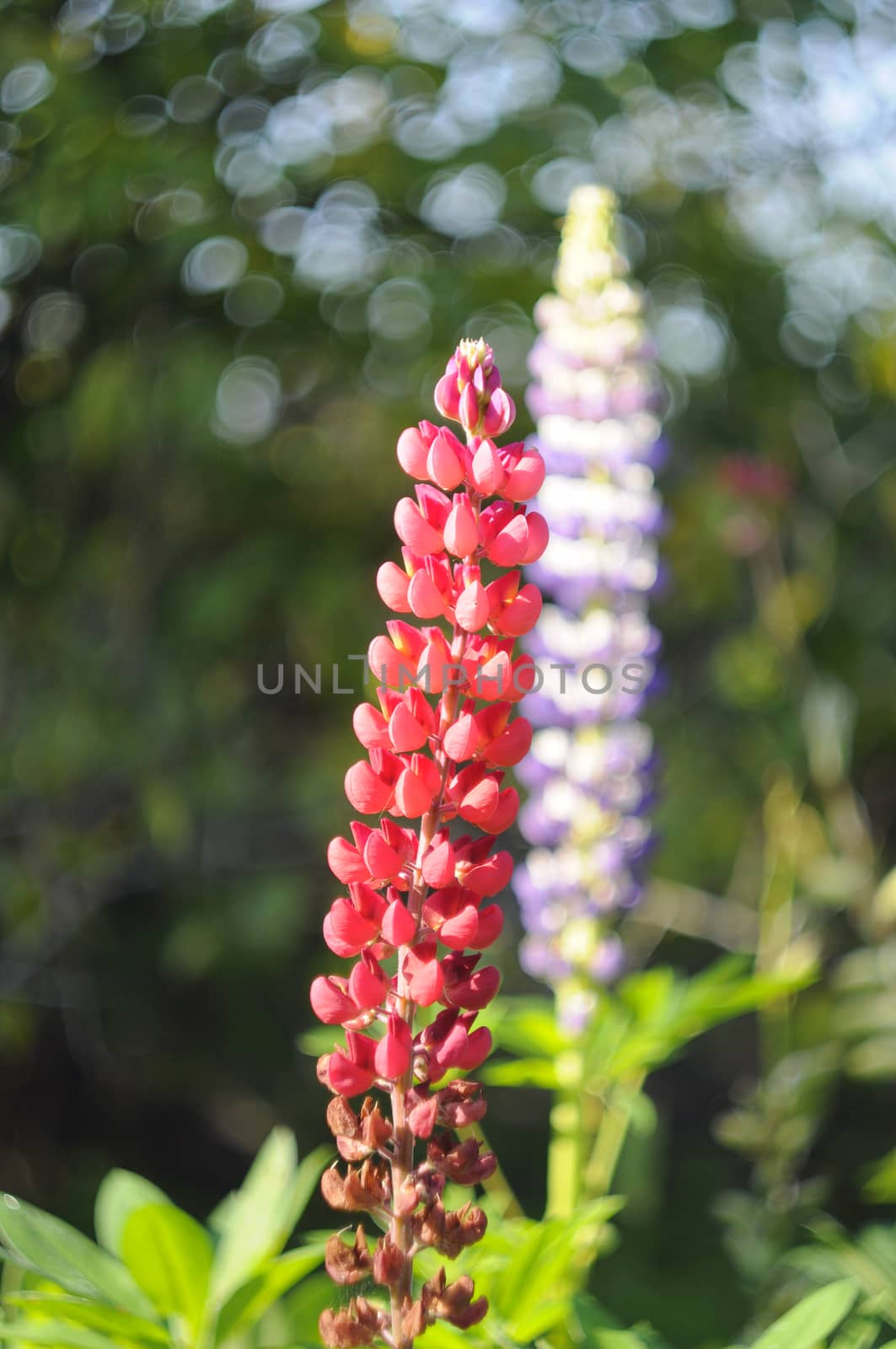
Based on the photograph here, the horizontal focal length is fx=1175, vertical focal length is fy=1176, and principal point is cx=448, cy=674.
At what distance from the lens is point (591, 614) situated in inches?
72.6

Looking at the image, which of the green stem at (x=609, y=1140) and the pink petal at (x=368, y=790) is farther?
the green stem at (x=609, y=1140)

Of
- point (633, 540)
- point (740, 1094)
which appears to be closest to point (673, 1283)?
point (740, 1094)

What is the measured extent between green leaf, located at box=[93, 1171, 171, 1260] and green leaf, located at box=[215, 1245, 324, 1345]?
0.16 metres

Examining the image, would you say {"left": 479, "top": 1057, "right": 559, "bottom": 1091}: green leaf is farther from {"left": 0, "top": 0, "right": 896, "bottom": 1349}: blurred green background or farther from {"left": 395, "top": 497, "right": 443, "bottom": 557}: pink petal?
{"left": 395, "top": 497, "right": 443, "bottom": 557}: pink petal

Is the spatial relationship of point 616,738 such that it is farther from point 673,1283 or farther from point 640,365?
point 673,1283

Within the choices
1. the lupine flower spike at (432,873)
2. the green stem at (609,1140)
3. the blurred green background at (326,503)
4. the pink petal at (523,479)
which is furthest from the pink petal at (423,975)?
the blurred green background at (326,503)

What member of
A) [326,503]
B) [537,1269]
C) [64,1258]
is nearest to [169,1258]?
[64,1258]

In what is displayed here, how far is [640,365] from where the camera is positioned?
6.07 feet

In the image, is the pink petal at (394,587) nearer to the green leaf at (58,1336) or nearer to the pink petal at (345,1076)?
the pink petal at (345,1076)

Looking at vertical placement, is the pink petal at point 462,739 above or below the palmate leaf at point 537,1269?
above

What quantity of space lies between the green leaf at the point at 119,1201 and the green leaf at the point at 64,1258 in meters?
0.06

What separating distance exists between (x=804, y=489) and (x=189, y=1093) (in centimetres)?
231

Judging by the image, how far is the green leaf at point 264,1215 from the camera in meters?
1.14

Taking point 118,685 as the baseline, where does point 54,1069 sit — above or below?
below
